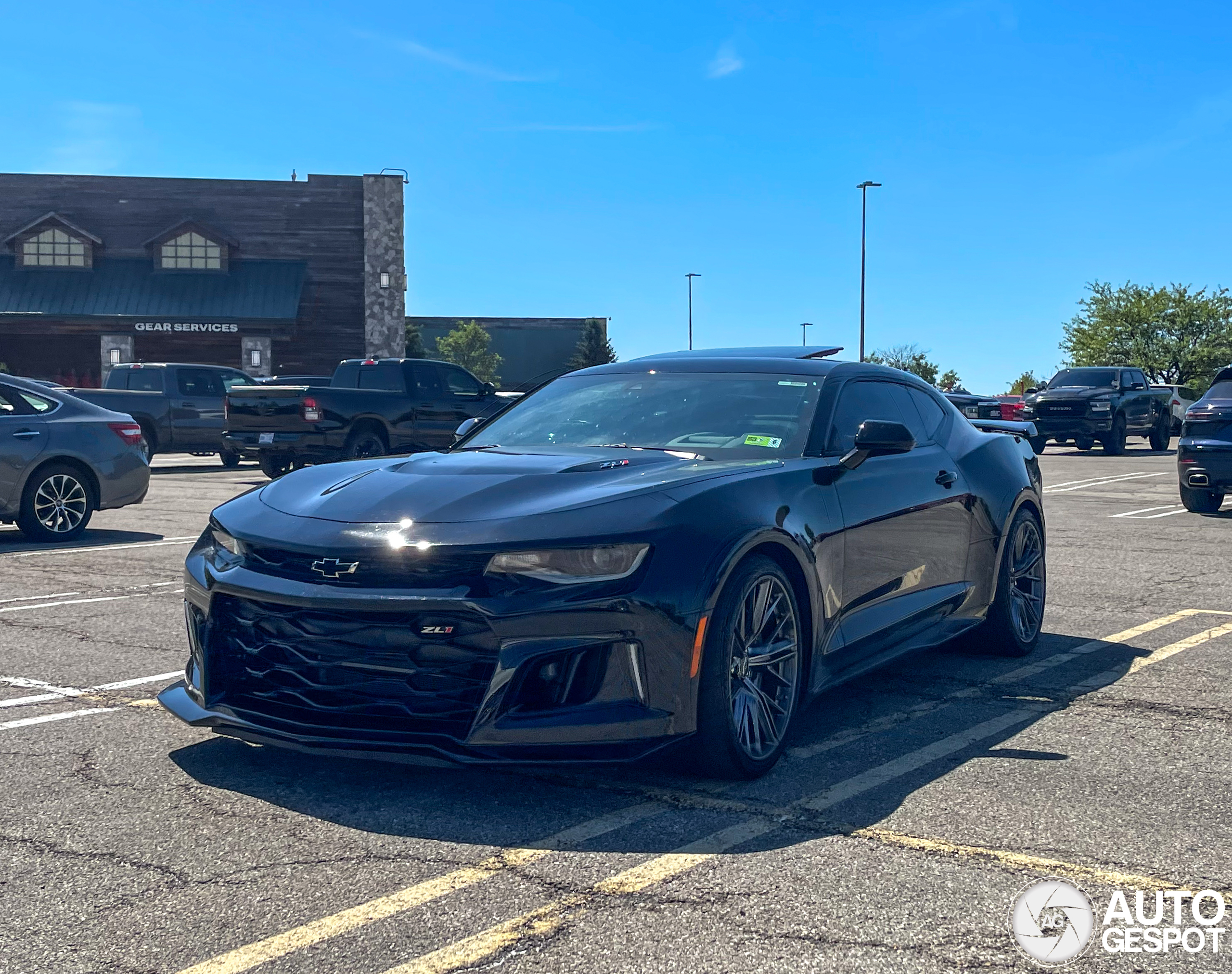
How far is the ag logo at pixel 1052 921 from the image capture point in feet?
9.61

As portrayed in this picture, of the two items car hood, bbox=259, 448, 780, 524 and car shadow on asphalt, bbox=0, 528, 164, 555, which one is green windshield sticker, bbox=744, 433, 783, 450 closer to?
car hood, bbox=259, 448, 780, 524

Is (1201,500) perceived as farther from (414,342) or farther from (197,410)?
(414,342)

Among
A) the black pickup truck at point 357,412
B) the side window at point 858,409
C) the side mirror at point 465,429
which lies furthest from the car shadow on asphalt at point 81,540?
the side window at point 858,409

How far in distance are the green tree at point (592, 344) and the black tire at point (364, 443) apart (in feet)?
170

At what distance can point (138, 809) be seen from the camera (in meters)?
3.91

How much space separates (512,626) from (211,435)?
812 inches

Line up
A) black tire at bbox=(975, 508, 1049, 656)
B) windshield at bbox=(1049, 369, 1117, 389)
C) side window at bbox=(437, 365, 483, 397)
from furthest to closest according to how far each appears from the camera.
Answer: windshield at bbox=(1049, 369, 1117, 389)
side window at bbox=(437, 365, 483, 397)
black tire at bbox=(975, 508, 1049, 656)

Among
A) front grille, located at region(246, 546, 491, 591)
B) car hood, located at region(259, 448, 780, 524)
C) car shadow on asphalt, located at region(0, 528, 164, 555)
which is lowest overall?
car shadow on asphalt, located at region(0, 528, 164, 555)

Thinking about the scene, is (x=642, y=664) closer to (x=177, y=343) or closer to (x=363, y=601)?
(x=363, y=601)

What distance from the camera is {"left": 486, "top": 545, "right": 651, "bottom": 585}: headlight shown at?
3.83 m

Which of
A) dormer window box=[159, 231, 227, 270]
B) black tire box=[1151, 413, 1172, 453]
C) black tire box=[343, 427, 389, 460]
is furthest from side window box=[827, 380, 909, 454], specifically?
dormer window box=[159, 231, 227, 270]

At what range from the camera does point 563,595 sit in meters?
3.79

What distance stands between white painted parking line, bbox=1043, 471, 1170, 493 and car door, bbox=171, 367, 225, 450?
13871 millimetres

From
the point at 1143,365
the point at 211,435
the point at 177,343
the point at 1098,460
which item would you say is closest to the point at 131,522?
the point at 211,435
